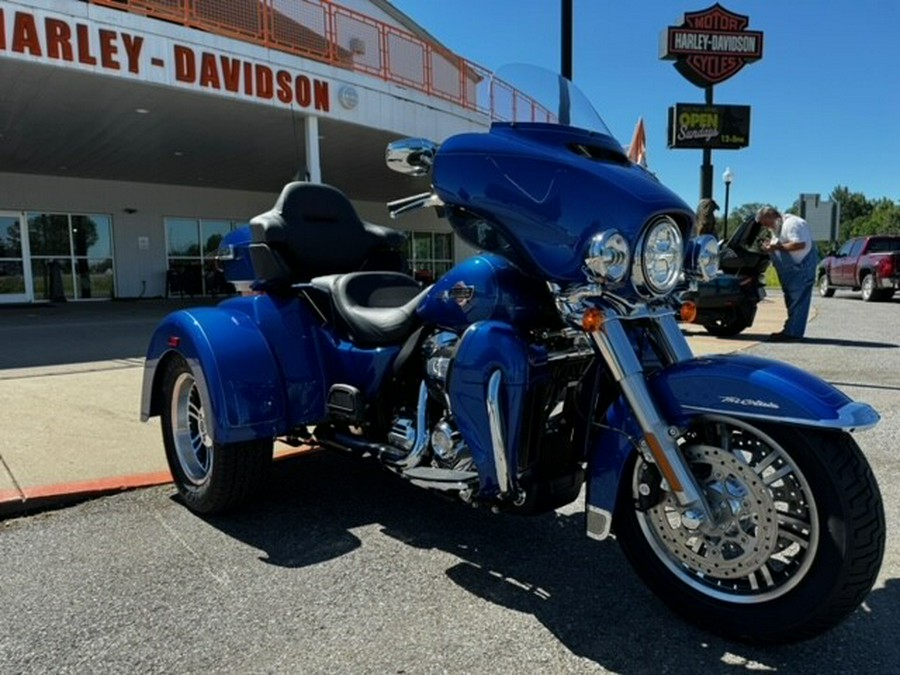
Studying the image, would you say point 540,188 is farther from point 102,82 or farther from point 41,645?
point 102,82

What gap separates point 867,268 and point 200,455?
67.3 feet

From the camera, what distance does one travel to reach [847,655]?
226cm

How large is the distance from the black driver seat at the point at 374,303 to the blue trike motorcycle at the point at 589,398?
0.02 meters

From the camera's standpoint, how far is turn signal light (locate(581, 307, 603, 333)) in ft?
7.72

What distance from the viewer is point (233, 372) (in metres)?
3.31

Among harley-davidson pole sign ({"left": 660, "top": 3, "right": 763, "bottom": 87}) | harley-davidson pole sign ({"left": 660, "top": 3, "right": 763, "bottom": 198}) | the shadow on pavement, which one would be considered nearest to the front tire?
the shadow on pavement

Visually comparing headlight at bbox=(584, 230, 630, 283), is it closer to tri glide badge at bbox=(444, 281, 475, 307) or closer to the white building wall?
tri glide badge at bbox=(444, 281, 475, 307)

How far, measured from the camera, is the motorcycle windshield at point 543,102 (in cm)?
287

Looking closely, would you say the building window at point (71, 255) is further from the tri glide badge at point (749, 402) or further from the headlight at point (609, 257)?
the tri glide badge at point (749, 402)

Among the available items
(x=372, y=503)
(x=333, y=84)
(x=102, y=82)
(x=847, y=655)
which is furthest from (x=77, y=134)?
(x=847, y=655)

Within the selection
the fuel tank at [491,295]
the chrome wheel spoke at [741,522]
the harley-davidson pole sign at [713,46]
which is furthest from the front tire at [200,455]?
the harley-davidson pole sign at [713,46]

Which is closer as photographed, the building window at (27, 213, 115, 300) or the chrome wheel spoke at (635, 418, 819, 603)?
the chrome wheel spoke at (635, 418, 819, 603)

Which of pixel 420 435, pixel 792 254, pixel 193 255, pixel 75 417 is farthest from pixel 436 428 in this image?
pixel 193 255

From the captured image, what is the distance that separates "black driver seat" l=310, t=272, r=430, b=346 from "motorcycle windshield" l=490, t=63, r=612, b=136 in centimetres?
84
